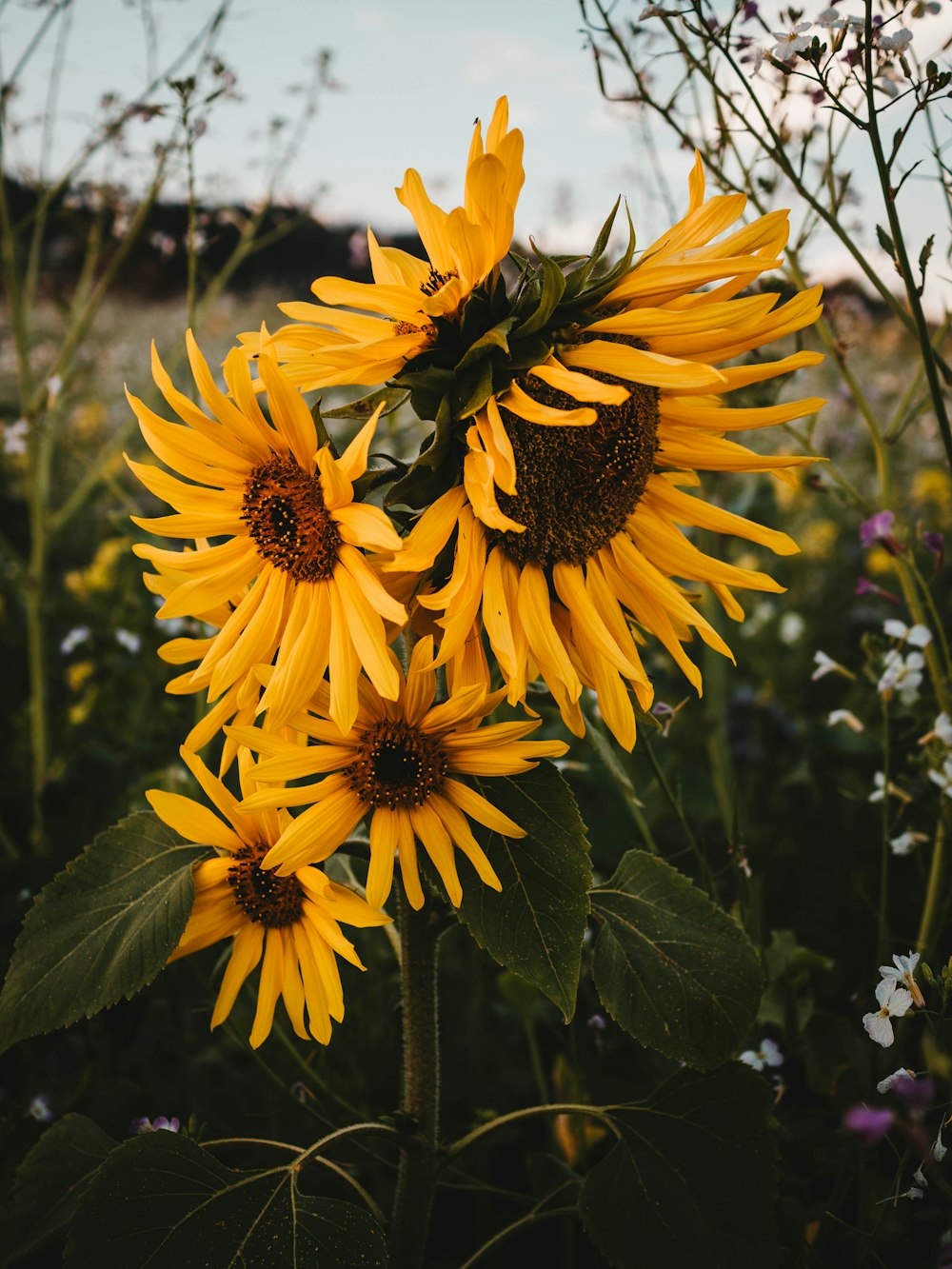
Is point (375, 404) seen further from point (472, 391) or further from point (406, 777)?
point (406, 777)

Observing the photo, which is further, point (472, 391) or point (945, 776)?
point (945, 776)

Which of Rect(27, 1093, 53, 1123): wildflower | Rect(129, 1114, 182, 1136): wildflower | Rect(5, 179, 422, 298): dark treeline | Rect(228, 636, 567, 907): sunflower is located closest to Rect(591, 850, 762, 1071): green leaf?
Rect(228, 636, 567, 907): sunflower

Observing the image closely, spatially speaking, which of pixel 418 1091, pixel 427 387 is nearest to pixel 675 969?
pixel 418 1091

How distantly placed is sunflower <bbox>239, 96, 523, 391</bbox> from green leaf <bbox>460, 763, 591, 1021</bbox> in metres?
0.41

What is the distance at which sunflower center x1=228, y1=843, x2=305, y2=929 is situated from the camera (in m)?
1.03

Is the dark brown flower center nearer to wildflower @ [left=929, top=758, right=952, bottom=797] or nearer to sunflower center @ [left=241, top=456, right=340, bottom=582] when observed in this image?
sunflower center @ [left=241, top=456, right=340, bottom=582]

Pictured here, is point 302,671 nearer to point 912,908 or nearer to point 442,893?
point 442,893

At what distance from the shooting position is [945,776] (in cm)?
134

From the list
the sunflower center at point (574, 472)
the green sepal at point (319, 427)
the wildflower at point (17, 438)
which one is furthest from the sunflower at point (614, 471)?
the wildflower at point (17, 438)

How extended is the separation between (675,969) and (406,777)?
0.38 meters

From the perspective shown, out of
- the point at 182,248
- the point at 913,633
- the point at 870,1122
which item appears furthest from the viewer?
the point at 182,248

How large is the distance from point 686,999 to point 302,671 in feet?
1.78

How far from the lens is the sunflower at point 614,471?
79cm

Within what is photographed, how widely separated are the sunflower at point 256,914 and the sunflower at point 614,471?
13.0 inches
